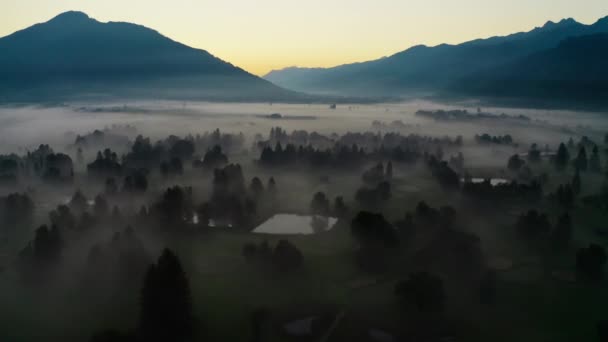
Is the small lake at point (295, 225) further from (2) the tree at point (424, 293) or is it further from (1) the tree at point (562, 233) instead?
(1) the tree at point (562, 233)

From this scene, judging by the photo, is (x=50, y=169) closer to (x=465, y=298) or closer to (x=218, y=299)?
(x=218, y=299)

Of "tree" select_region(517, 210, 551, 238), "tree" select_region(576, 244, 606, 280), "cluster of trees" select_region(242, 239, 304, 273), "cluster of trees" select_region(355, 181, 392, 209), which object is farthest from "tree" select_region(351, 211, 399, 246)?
"cluster of trees" select_region(355, 181, 392, 209)

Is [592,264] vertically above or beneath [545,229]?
beneath

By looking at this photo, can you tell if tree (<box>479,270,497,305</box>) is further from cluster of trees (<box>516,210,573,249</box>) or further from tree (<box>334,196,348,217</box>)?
tree (<box>334,196,348,217</box>)

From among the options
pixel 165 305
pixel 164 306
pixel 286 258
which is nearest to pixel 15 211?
pixel 286 258

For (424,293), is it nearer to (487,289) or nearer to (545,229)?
(487,289)

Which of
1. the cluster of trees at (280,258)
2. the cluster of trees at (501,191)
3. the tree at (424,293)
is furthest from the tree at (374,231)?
the cluster of trees at (501,191)
